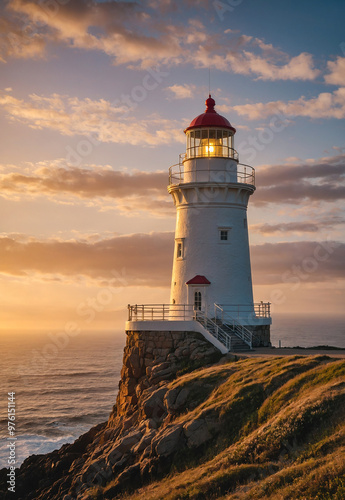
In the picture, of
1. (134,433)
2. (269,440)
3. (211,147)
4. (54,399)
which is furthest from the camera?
(54,399)

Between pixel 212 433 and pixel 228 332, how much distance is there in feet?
35.7

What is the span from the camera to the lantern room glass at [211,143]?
96.8 ft

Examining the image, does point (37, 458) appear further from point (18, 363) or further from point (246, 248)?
point (18, 363)

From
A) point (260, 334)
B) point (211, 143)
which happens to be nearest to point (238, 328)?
point (260, 334)

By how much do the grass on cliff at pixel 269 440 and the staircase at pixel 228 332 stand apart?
5.95 metres

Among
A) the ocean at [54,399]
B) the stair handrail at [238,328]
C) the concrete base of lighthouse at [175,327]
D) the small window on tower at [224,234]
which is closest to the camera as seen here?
the concrete base of lighthouse at [175,327]

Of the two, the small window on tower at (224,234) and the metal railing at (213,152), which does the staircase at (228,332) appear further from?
the metal railing at (213,152)

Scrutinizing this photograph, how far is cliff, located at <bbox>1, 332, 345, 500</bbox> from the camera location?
11.8 meters

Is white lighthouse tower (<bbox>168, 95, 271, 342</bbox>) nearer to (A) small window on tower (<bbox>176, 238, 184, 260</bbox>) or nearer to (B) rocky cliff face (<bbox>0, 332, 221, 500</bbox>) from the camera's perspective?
(A) small window on tower (<bbox>176, 238, 184, 260</bbox>)

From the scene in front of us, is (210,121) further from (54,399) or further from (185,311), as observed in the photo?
(54,399)

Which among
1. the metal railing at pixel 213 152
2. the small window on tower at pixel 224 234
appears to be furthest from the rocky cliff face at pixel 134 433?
the metal railing at pixel 213 152

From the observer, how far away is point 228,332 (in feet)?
86.5

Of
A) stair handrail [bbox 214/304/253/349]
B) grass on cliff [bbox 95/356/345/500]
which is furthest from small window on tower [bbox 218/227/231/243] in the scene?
grass on cliff [bbox 95/356/345/500]

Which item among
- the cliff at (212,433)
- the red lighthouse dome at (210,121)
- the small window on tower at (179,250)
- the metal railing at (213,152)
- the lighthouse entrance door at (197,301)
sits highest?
the red lighthouse dome at (210,121)
